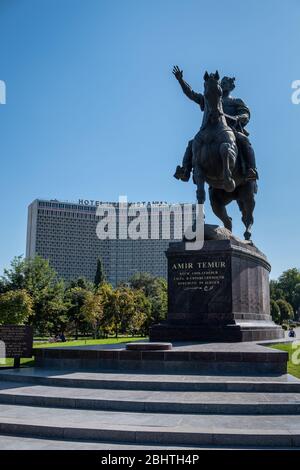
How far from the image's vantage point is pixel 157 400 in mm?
7242

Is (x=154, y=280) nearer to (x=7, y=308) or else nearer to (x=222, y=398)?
(x=7, y=308)

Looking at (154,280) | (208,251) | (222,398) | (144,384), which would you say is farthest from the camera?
(154,280)

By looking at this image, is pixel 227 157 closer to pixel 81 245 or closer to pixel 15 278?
pixel 15 278

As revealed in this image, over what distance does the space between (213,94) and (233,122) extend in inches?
86.6

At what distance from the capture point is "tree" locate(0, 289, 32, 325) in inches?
1469

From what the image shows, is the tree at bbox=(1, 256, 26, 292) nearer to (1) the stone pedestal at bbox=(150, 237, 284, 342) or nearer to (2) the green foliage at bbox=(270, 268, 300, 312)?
(1) the stone pedestal at bbox=(150, 237, 284, 342)

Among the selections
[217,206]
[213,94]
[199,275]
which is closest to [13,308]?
[217,206]

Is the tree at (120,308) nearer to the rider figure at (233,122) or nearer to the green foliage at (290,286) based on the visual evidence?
the rider figure at (233,122)

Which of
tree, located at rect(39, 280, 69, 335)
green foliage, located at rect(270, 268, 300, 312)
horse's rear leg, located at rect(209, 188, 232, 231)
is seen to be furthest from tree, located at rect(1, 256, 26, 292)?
green foliage, located at rect(270, 268, 300, 312)

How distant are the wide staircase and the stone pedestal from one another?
398cm

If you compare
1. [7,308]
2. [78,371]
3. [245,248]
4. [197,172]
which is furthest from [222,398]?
[7,308]

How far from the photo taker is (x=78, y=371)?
32.9ft

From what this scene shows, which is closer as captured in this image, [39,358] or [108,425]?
[108,425]

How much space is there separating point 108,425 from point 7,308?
33294 mm
